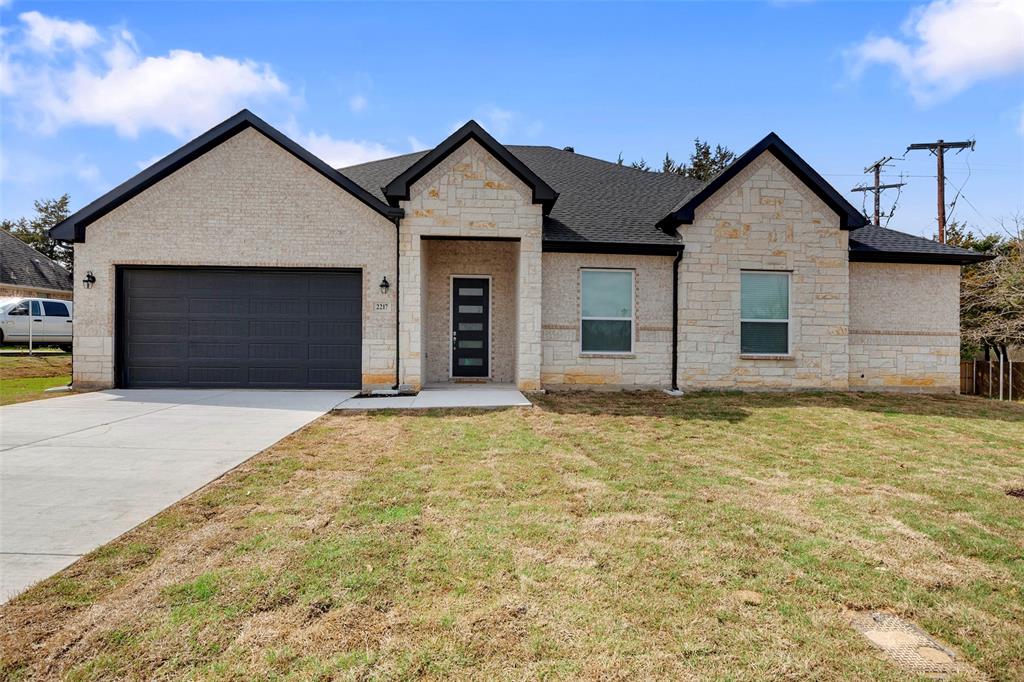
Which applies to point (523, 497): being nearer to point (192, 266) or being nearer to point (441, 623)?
point (441, 623)

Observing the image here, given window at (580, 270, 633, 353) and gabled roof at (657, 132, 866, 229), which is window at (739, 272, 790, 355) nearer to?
gabled roof at (657, 132, 866, 229)

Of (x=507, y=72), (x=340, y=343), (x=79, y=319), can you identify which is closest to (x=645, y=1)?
(x=507, y=72)

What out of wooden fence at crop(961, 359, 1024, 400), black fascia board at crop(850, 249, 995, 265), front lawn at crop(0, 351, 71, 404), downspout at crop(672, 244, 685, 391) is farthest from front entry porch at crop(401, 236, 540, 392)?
wooden fence at crop(961, 359, 1024, 400)

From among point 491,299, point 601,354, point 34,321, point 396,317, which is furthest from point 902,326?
point 34,321

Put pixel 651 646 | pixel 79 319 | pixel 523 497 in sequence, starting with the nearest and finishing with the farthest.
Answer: pixel 651 646 → pixel 523 497 → pixel 79 319

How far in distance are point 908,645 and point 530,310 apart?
27.0ft

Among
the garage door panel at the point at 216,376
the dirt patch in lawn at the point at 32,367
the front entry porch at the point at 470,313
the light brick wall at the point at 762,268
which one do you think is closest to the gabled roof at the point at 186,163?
the front entry porch at the point at 470,313

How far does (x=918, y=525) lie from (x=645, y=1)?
9735 millimetres

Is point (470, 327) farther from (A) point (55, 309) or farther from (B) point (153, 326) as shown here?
(A) point (55, 309)

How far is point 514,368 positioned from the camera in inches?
452

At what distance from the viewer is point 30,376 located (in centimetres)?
1279

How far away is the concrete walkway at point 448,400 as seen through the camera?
28.2 ft

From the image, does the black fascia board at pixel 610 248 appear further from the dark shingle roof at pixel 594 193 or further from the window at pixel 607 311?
the window at pixel 607 311

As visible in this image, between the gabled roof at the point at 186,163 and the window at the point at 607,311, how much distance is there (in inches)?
174
